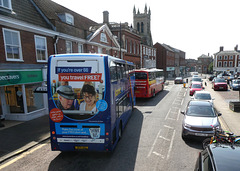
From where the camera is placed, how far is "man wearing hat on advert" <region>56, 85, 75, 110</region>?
5772mm

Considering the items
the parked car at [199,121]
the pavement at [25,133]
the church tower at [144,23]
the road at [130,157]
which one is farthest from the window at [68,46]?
the church tower at [144,23]

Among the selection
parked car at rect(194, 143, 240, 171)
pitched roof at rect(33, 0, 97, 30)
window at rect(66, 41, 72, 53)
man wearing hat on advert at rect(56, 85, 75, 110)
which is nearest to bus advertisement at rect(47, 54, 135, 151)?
man wearing hat on advert at rect(56, 85, 75, 110)

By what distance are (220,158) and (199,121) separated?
14.9 ft

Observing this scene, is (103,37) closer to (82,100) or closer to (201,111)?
(201,111)

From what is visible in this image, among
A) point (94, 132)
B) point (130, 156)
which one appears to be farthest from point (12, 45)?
point (130, 156)

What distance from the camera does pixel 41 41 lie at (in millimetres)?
12625

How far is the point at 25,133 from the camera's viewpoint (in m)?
8.96

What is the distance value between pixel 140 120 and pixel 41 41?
9.69 metres

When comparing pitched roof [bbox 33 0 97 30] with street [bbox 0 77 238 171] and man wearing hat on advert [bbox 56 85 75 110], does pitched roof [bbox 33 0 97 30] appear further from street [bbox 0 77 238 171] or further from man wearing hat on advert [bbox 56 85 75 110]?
street [bbox 0 77 238 171]

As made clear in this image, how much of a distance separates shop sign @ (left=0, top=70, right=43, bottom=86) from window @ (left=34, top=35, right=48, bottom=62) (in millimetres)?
1203

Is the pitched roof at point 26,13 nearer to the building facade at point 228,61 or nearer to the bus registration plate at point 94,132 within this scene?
the bus registration plate at point 94,132

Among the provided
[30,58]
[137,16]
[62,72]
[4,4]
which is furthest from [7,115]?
[137,16]

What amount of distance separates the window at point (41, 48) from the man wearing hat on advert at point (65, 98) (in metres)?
8.00

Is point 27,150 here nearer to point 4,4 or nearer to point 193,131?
point 193,131
